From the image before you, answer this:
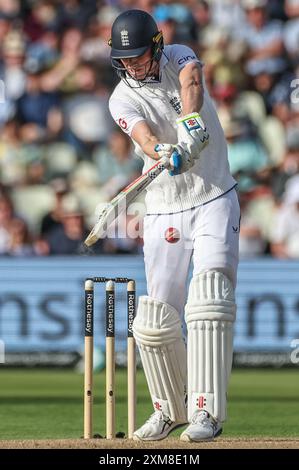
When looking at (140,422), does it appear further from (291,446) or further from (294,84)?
(294,84)

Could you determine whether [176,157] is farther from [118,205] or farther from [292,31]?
[292,31]

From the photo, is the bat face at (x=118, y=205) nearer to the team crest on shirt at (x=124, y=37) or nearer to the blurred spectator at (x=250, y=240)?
the team crest on shirt at (x=124, y=37)

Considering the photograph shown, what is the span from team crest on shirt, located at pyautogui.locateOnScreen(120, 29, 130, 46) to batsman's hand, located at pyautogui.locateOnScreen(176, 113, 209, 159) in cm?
51

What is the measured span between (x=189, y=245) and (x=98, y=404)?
390 centimetres

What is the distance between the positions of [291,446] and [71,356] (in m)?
7.04

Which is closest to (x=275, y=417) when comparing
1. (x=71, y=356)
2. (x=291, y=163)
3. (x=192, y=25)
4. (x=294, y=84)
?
(x=71, y=356)

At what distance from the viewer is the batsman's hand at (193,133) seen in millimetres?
6195

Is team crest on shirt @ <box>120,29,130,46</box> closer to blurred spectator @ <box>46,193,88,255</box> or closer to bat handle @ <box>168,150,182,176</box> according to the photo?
bat handle @ <box>168,150,182,176</box>

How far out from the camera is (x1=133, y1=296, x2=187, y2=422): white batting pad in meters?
6.59

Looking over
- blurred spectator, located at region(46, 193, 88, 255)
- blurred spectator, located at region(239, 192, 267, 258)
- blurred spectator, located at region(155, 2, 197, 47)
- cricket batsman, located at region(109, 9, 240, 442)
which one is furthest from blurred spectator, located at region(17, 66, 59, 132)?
cricket batsman, located at region(109, 9, 240, 442)

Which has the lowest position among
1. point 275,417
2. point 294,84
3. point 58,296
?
point 275,417

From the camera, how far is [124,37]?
6.43 m

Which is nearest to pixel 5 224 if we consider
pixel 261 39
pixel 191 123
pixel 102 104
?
pixel 102 104

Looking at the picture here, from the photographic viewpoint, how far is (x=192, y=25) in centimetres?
1565
